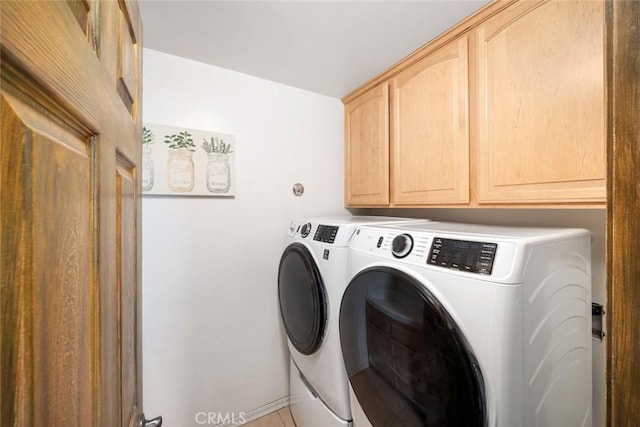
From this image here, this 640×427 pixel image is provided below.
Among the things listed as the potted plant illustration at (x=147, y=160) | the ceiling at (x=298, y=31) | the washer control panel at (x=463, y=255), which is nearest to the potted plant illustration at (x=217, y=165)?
the potted plant illustration at (x=147, y=160)

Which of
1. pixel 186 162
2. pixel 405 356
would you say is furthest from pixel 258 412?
pixel 186 162

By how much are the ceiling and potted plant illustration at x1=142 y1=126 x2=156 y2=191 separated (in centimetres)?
48

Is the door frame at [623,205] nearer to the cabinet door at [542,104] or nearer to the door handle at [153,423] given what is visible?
the cabinet door at [542,104]

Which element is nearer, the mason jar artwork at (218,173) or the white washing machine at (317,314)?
the white washing machine at (317,314)

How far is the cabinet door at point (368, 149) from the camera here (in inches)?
65.1

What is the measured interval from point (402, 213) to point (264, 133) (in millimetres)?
1157

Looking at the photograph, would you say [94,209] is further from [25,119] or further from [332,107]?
[332,107]

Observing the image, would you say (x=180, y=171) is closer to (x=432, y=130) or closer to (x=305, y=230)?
(x=305, y=230)

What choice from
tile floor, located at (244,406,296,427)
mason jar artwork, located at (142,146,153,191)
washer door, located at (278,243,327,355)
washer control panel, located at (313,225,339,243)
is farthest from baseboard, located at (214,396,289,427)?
mason jar artwork, located at (142,146,153,191)

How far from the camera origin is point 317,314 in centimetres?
124

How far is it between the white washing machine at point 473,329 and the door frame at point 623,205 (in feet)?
0.99

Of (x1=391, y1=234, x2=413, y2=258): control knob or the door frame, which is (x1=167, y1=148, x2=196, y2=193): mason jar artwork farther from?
the door frame

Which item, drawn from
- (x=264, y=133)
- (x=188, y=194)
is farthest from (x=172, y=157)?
(x=264, y=133)

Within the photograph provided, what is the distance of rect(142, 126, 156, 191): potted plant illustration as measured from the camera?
1383 millimetres
